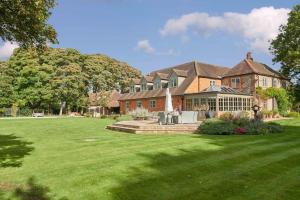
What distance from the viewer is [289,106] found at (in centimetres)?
4644

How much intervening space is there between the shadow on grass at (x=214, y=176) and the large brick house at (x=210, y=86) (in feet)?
78.4

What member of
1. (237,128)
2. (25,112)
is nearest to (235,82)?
(237,128)

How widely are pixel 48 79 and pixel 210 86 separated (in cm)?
3683

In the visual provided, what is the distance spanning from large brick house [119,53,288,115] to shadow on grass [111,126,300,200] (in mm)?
23884

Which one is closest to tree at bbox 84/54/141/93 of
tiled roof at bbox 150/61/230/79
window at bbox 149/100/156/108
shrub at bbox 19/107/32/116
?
shrub at bbox 19/107/32/116

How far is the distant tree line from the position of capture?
59.2 metres

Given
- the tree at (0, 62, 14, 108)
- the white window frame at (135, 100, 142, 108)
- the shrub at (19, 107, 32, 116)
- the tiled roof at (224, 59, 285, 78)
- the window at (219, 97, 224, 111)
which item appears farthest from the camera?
the shrub at (19, 107, 32, 116)

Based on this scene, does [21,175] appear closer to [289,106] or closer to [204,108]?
[204,108]

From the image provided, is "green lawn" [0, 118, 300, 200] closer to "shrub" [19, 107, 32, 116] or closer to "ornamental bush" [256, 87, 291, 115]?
"ornamental bush" [256, 87, 291, 115]

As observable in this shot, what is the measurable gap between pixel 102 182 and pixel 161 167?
2181mm

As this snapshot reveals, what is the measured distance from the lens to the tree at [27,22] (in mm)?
9914

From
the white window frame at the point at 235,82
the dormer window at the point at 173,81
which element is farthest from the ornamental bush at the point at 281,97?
the dormer window at the point at 173,81

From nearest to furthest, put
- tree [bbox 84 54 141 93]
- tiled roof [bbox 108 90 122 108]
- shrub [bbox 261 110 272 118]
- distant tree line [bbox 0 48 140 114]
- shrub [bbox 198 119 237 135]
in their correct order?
shrub [bbox 198 119 237 135], shrub [bbox 261 110 272 118], distant tree line [bbox 0 48 140 114], tiled roof [bbox 108 90 122 108], tree [bbox 84 54 141 93]

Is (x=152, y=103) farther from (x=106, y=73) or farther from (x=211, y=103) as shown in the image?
(x=106, y=73)
